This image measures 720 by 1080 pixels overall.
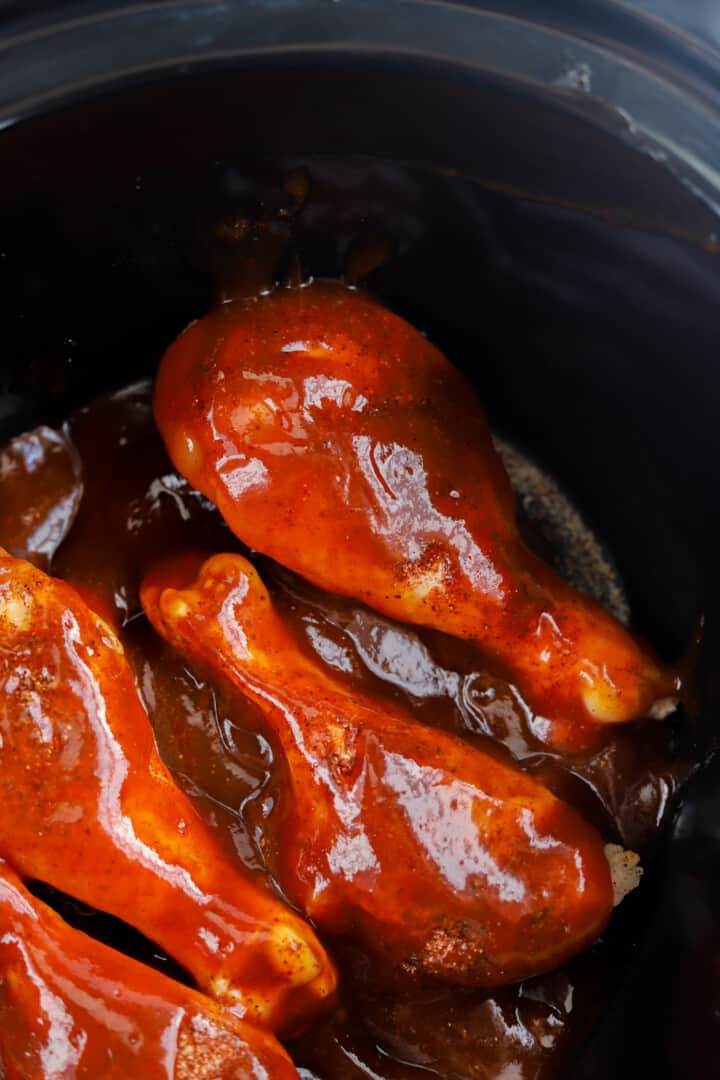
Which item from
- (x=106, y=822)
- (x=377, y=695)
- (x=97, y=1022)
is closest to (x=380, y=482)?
(x=377, y=695)

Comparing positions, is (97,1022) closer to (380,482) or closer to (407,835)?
(407,835)

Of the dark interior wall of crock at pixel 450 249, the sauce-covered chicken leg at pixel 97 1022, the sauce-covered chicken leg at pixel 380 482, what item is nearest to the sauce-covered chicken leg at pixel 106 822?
the sauce-covered chicken leg at pixel 97 1022

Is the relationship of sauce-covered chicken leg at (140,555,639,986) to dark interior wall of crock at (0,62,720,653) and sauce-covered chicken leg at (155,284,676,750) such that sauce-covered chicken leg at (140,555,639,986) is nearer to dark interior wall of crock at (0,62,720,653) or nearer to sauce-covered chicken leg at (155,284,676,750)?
sauce-covered chicken leg at (155,284,676,750)

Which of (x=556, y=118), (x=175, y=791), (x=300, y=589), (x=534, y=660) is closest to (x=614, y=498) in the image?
(x=534, y=660)

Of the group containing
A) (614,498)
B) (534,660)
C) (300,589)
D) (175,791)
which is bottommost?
(175,791)

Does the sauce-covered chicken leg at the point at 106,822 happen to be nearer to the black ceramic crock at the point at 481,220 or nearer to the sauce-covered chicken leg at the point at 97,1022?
the sauce-covered chicken leg at the point at 97,1022

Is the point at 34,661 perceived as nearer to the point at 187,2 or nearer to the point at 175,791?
the point at 175,791

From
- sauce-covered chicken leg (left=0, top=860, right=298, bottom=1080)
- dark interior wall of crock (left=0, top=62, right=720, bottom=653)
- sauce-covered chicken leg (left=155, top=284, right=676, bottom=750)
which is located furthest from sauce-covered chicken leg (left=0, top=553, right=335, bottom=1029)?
dark interior wall of crock (left=0, top=62, right=720, bottom=653)
